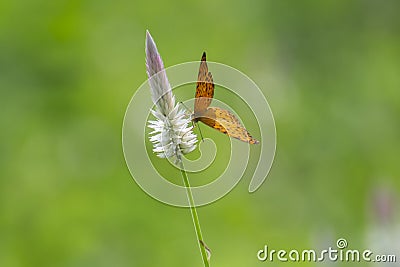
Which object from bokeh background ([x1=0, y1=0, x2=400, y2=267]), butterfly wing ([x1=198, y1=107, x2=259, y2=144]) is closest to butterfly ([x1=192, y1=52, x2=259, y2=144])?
butterfly wing ([x1=198, y1=107, x2=259, y2=144])

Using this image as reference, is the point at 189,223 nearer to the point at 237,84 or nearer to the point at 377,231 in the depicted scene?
A: the point at 237,84

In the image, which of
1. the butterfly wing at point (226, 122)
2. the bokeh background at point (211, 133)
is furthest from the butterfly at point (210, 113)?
the bokeh background at point (211, 133)

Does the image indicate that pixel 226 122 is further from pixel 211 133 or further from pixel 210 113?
pixel 211 133

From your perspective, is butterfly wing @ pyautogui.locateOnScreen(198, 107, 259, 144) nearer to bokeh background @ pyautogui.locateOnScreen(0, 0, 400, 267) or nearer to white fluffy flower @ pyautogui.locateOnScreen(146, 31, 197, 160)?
white fluffy flower @ pyautogui.locateOnScreen(146, 31, 197, 160)

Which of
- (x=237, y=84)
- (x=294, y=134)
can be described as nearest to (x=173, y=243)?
(x=237, y=84)

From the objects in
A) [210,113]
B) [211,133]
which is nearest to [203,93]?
[210,113]
